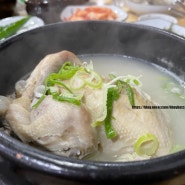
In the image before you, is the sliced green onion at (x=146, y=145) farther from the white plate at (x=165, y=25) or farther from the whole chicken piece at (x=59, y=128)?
the white plate at (x=165, y=25)

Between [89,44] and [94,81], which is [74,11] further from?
[94,81]

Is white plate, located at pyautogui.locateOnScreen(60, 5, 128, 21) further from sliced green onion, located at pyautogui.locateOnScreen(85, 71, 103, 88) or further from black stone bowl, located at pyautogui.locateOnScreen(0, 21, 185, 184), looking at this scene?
sliced green onion, located at pyautogui.locateOnScreen(85, 71, 103, 88)

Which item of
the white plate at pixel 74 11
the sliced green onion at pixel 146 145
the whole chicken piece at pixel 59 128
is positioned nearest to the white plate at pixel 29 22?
the white plate at pixel 74 11

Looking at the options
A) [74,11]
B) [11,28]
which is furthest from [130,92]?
[74,11]

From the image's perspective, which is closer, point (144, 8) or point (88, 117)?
point (88, 117)

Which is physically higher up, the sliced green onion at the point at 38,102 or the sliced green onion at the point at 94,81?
the sliced green onion at the point at 94,81

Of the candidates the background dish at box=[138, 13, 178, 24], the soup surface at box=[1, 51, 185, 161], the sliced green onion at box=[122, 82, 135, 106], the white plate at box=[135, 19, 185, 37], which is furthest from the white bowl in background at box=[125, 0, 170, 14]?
the sliced green onion at box=[122, 82, 135, 106]

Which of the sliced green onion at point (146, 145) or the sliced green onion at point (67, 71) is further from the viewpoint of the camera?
the sliced green onion at point (67, 71)
